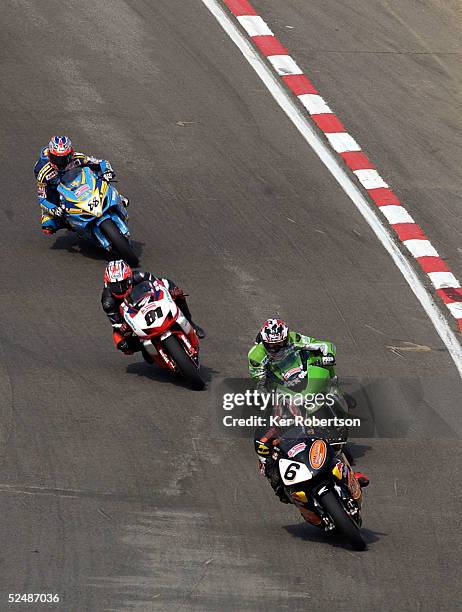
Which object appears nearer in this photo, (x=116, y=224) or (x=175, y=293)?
(x=175, y=293)

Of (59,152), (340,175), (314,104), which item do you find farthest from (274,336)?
(314,104)

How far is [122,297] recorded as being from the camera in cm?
1461

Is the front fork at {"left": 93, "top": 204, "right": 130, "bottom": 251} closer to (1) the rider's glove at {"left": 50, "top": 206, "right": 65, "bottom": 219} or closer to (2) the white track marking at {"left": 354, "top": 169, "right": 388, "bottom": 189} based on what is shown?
(1) the rider's glove at {"left": 50, "top": 206, "right": 65, "bottom": 219}

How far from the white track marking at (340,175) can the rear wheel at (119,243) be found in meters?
3.43

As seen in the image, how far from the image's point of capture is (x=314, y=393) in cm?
1309

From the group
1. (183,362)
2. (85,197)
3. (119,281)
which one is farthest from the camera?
(85,197)

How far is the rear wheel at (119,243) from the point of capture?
659 inches

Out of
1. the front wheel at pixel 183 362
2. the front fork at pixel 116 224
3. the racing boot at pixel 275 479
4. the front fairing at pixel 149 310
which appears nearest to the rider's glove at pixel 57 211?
the front fork at pixel 116 224

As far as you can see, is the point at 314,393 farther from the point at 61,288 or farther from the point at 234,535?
the point at 61,288

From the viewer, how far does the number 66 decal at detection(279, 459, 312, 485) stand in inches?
441

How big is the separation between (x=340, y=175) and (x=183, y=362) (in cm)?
620

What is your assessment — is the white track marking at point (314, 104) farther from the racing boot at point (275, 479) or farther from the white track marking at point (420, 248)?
the racing boot at point (275, 479)

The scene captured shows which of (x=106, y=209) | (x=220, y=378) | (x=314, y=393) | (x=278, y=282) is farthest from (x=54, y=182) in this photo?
(x=314, y=393)

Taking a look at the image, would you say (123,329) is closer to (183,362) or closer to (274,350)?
(183,362)
